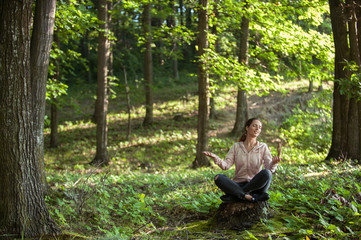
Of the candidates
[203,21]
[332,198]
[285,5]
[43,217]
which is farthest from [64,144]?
[332,198]

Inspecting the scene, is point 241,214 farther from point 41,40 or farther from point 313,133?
point 313,133

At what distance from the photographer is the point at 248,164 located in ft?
17.0

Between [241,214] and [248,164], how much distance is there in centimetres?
80

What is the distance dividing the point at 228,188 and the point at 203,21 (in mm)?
7677

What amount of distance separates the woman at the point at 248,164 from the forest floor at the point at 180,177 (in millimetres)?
509

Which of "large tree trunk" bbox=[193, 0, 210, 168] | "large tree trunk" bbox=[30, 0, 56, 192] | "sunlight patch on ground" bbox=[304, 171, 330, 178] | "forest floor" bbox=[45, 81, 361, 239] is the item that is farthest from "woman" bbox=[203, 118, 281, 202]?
"large tree trunk" bbox=[193, 0, 210, 168]

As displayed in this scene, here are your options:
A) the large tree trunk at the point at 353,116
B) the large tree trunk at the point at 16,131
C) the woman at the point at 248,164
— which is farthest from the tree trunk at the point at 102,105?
the large tree trunk at the point at 16,131

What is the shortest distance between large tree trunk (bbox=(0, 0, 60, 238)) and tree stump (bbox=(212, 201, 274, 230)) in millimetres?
2449

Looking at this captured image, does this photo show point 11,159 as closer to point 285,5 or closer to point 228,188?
point 228,188

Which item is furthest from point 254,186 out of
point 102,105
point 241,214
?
point 102,105

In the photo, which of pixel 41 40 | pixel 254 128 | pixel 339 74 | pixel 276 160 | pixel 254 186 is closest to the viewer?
pixel 254 186

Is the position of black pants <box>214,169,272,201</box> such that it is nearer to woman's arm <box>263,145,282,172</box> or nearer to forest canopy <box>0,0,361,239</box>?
woman's arm <box>263,145,282,172</box>

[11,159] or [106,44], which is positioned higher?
[106,44]

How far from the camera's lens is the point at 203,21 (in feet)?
36.5
